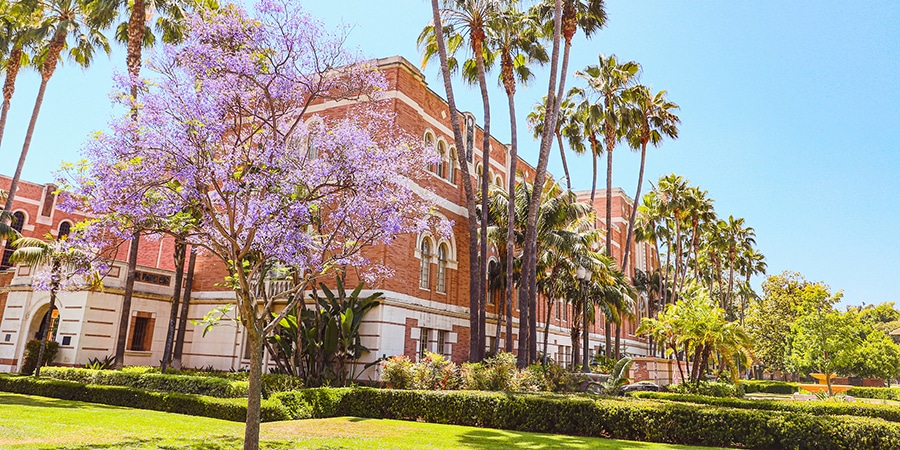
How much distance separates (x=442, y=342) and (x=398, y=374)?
617 cm

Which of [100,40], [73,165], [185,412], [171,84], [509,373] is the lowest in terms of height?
[185,412]

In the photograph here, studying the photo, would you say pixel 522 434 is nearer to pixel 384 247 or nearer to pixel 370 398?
pixel 370 398

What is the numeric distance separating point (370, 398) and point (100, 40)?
20.7 metres

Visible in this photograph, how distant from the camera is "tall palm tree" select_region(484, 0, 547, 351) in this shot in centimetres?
2264

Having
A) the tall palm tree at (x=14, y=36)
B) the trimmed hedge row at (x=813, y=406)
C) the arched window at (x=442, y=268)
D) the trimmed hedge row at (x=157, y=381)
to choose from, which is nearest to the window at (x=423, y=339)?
the arched window at (x=442, y=268)

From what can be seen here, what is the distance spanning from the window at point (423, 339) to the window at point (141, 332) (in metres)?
11.4

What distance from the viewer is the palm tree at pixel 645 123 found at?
103ft

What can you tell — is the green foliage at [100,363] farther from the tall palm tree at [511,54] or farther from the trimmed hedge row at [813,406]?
the trimmed hedge row at [813,406]

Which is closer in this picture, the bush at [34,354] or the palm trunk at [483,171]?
the bush at [34,354]

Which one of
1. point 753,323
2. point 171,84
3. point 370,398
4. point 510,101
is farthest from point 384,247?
point 753,323

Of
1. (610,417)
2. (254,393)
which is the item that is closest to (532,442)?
(610,417)

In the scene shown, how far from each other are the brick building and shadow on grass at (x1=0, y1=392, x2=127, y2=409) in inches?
178

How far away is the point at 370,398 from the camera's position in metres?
16.9

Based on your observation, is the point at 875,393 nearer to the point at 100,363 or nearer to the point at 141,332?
the point at 141,332
